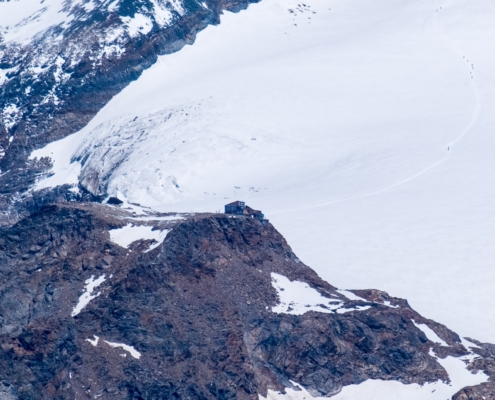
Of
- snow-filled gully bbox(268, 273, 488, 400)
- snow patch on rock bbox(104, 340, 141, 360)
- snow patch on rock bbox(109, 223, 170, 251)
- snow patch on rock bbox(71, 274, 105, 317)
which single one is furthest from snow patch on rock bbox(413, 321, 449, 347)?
snow patch on rock bbox(71, 274, 105, 317)

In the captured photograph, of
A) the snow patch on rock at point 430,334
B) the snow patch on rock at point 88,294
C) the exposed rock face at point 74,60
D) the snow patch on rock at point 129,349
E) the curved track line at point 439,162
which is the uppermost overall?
the snow patch on rock at point 88,294

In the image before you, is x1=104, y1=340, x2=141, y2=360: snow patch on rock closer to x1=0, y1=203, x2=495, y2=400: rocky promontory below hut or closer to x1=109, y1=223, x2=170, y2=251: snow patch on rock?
x1=0, y1=203, x2=495, y2=400: rocky promontory below hut

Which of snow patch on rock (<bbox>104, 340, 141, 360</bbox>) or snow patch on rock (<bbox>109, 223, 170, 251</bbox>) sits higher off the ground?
snow patch on rock (<bbox>109, 223, 170, 251</bbox>)

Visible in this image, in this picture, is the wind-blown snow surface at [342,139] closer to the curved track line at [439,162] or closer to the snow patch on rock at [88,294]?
the curved track line at [439,162]

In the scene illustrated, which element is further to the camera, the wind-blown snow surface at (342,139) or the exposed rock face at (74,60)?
the exposed rock face at (74,60)

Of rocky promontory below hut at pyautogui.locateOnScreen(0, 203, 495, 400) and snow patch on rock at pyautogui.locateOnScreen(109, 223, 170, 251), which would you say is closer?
rocky promontory below hut at pyautogui.locateOnScreen(0, 203, 495, 400)

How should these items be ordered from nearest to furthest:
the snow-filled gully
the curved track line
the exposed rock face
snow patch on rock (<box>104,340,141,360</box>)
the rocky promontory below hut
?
1. the rocky promontory below hut
2. snow patch on rock (<box>104,340,141,360</box>)
3. the snow-filled gully
4. the curved track line
5. the exposed rock face

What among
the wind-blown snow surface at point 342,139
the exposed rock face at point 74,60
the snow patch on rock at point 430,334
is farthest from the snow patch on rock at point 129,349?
the exposed rock face at point 74,60
